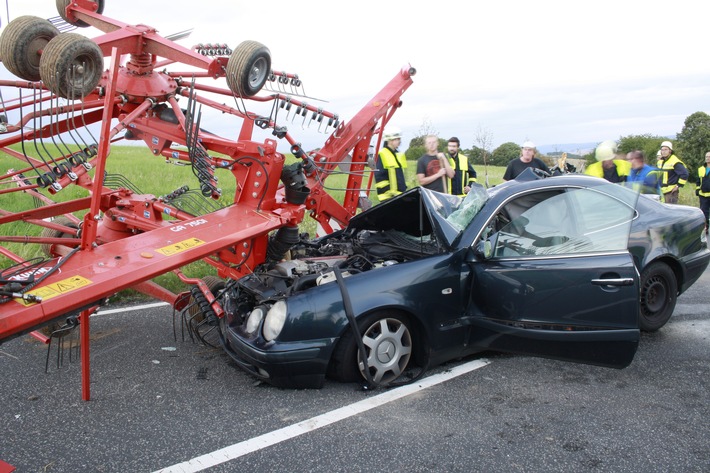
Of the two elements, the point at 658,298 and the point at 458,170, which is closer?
the point at 658,298

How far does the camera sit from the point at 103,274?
321 centimetres

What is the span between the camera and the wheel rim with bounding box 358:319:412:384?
149 inches

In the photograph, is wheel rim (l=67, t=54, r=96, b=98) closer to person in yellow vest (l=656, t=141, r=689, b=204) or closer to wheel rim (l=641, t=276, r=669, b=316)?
wheel rim (l=641, t=276, r=669, b=316)

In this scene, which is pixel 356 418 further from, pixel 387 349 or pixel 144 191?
pixel 144 191

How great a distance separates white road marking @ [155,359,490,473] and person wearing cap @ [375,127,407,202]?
3.55 metres

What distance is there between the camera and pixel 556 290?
389 centimetres

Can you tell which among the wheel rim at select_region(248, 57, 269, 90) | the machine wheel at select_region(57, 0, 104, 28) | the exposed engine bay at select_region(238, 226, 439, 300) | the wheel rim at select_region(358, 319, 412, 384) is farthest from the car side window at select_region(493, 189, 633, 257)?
the machine wheel at select_region(57, 0, 104, 28)

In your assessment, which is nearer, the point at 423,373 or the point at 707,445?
the point at 707,445

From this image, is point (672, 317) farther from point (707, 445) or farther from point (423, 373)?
point (423, 373)

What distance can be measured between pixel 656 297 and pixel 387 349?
2805mm

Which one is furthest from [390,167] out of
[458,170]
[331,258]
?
[331,258]

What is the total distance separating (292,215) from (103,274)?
1776mm

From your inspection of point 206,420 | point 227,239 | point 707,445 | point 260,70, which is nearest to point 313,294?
point 227,239

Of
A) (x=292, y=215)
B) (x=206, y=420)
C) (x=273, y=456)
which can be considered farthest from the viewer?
(x=292, y=215)
